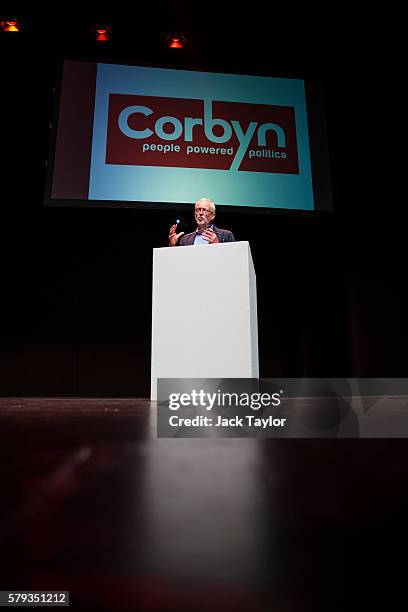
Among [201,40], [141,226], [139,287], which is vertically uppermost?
[201,40]

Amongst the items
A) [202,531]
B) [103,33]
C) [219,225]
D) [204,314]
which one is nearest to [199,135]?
[219,225]

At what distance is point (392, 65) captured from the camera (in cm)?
366

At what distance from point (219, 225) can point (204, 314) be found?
2.32 m

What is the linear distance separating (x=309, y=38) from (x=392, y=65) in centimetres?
71

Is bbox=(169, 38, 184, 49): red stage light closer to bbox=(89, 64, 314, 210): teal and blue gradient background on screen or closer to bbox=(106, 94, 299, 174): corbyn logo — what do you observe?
bbox=(89, 64, 314, 210): teal and blue gradient background on screen

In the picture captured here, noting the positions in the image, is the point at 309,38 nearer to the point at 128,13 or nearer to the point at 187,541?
the point at 128,13

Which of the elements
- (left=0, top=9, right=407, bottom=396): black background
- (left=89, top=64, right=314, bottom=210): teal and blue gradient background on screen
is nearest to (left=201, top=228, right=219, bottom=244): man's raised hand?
(left=89, top=64, right=314, bottom=210): teal and blue gradient background on screen

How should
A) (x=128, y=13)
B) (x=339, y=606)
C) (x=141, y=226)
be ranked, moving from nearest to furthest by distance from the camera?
(x=339, y=606) < (x=128, y=13) < (x=141, y=226)

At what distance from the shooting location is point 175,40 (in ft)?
12.0

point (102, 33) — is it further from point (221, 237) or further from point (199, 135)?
point (221, 237)

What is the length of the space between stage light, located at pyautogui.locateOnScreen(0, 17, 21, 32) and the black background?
0.23 feet

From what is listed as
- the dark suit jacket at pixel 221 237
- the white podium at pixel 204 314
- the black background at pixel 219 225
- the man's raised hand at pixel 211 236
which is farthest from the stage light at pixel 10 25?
the white podium at pixel 204 314

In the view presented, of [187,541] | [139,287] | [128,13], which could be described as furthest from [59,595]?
[128,13]

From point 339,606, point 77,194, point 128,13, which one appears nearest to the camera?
point 339,606
